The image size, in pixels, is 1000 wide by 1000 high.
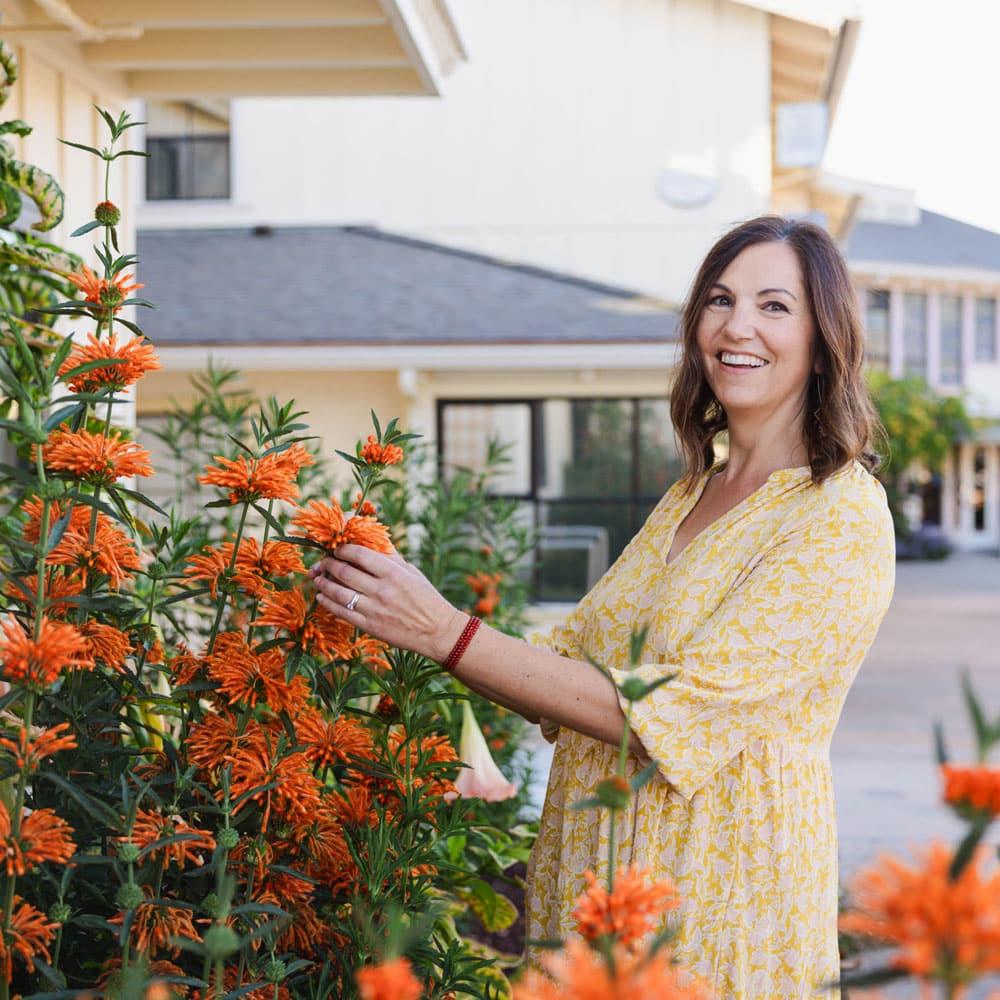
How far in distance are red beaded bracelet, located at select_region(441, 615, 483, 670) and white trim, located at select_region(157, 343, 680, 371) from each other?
9.22 meters

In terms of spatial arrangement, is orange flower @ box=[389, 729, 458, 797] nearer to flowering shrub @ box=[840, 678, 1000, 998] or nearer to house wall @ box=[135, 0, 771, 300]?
flowering shrub @ box=[840, 678, 1000, 998]

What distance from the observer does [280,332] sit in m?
11.0

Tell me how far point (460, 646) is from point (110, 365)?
60cm

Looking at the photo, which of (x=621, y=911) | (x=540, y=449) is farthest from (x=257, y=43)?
(x=540, y=449)

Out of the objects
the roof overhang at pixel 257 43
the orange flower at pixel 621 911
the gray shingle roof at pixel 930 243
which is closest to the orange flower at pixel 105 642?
the orange flower at pixel 621 911

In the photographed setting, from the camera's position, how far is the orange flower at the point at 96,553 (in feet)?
4.47

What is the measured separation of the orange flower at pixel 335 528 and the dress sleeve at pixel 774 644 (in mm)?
509

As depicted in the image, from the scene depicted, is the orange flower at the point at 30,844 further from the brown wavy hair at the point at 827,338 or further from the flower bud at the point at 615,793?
the brown wavy hair at the point at 827,338

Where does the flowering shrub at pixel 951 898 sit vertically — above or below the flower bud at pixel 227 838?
above

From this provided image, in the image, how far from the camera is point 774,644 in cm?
188

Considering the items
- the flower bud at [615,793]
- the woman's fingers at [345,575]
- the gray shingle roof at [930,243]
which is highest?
the gray shingle roof at [930,243]

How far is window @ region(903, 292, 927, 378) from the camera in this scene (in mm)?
35938

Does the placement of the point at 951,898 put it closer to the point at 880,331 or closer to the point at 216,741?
the point at 216,741

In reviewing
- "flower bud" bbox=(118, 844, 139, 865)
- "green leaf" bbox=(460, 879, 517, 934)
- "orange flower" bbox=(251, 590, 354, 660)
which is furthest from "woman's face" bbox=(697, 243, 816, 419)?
"green leaf" bbox=(460, 879, 517, 934)
